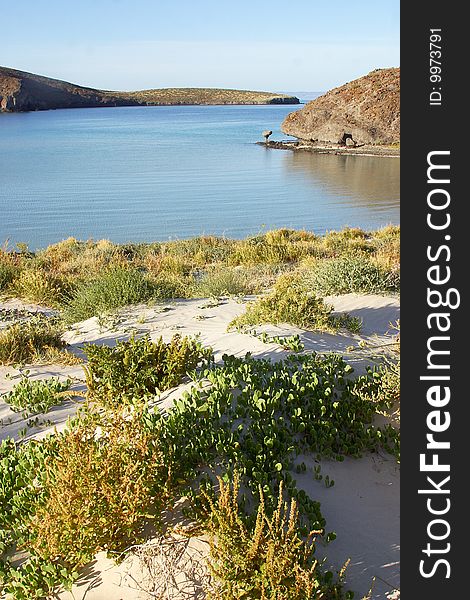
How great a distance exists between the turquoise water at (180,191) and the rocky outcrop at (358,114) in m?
5.62

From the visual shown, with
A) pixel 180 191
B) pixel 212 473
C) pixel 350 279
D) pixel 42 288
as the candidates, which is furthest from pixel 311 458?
pixel 180 191

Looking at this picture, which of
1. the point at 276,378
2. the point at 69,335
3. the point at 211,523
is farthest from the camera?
the point at 69,335

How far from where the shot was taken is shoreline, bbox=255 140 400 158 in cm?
5100

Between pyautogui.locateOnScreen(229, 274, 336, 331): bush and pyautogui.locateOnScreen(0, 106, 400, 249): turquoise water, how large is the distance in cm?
1379

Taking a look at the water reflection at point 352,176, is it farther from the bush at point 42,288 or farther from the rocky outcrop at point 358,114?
the bush at point 42,288

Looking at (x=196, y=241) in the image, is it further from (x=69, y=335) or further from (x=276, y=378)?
(x=276, y=378)

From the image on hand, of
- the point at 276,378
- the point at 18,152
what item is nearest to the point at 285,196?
the point at 276,378

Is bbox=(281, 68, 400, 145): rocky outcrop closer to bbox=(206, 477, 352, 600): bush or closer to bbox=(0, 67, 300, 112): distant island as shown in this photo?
bbox=(206, 477, 352, 600): bush

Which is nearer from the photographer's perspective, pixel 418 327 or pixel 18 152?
pixel 418 327

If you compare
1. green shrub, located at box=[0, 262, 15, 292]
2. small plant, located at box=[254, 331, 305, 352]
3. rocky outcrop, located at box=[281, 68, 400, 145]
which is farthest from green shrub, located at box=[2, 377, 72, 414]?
rocky outcrop, located at box=[281, 68, 400, 145]

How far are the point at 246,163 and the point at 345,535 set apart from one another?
142ft

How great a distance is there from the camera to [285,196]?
3075 cm

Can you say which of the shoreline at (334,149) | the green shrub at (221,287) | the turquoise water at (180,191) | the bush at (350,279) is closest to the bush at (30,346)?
the green shrub at (221,287)

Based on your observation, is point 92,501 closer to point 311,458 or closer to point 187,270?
point 311,458
